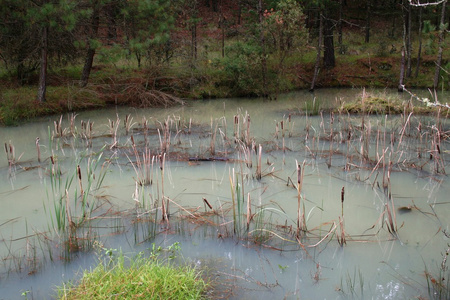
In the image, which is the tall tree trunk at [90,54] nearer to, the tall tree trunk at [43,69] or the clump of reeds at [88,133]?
the tall tree trunk at [43,69]

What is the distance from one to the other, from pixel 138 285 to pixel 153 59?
42.3 ft

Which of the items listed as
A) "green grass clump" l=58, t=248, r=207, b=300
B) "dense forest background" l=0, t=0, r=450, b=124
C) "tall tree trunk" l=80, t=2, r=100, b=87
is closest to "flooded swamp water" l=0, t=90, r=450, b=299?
"green grass clump" l=58, t=248, r=207, b=300

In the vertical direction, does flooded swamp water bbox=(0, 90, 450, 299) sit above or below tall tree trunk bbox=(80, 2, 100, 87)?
below

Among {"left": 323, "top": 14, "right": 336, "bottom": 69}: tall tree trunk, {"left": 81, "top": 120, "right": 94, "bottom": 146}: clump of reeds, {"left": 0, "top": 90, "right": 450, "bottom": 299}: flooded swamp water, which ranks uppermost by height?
{"left": 323, "top": 14, "right": 336, "bottom": 69}: tall tree trunk

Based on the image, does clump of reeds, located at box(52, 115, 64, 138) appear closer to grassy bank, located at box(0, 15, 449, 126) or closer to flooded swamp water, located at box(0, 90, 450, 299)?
flooded swamp water, located at box(0, 90, 450, 299)

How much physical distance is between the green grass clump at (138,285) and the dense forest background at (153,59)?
8170mm

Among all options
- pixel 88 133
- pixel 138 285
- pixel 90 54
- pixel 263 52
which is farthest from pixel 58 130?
pixel 263 52

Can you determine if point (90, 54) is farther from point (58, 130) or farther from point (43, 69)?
point (58, 130)

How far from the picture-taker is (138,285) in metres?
3.51

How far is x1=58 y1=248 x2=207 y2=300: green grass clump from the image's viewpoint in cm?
346

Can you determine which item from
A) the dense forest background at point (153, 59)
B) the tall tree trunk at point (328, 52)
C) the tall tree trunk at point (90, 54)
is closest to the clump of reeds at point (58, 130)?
the dense forest background at point (153, 59)

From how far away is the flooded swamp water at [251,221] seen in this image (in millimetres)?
3963

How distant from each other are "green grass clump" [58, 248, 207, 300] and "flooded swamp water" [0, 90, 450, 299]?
29cm

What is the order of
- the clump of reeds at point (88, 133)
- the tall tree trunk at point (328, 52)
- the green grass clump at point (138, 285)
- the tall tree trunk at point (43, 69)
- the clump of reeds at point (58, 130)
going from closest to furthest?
1. the green grass clump at point (138, 285)
2. the clump of reeds at point (58, 130)
3. the clump of reeds at point (88, 133)
4. the tall tree trunk at point (43, 69)
5. the tall tree trunk at point (328, 52)
